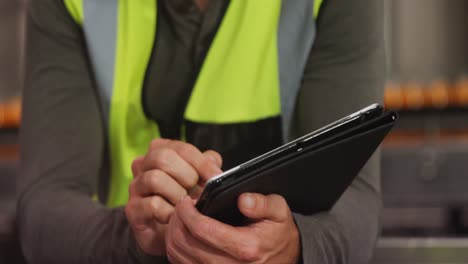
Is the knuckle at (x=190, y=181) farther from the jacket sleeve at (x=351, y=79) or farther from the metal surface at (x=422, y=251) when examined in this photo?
the metal surface at (x=422, y=251)

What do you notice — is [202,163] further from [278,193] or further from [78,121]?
[78,121]

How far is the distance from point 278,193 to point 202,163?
103 mm

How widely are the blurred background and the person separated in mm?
236

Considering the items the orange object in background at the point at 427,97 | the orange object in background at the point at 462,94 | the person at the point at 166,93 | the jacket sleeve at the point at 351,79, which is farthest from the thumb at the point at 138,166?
the orange object in background at the point at 462,94

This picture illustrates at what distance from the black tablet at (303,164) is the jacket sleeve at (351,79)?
0.18 metres

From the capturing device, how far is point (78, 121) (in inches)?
42.6

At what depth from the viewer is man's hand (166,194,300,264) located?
0.70 meters

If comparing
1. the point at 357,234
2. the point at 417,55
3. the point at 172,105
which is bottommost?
the point at 417,55

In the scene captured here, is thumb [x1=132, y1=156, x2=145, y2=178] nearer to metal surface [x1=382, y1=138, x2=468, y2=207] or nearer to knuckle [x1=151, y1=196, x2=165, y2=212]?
knuckle [x1=151, y1=196, x2=165, y2=212]

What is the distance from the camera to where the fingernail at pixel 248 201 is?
0.68 meters

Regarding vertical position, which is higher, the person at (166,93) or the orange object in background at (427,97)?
the person at (166,93)

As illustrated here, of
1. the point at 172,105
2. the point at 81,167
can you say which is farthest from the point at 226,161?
the point at 81,167

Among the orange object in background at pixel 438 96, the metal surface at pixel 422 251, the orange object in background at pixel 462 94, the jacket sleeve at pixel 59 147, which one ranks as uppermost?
the jacket sleeve at pixel 59 147

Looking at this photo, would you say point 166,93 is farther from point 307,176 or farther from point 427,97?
point 427,97
